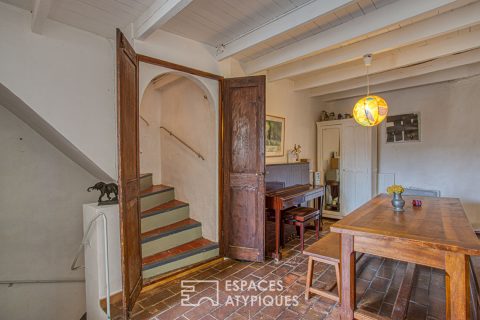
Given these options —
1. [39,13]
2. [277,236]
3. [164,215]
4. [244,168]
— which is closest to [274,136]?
[244,168]

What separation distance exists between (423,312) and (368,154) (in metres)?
3.10

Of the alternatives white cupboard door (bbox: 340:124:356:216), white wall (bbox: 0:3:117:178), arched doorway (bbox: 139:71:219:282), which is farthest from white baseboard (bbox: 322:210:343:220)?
white wall (bbox: 0:3:117:178)

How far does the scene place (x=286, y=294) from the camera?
2416 millimetres

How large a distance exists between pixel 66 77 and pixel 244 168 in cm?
223

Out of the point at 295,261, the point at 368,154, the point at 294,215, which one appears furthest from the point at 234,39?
the point at 368,154

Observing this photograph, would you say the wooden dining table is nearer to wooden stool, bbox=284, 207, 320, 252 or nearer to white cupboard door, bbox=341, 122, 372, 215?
wooden stool, bbox=284, 207, 320, 252

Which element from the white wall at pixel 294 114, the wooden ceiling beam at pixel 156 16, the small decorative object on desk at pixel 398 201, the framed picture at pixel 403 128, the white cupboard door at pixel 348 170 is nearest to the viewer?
the wooden ceiling beam at pixel 156 16

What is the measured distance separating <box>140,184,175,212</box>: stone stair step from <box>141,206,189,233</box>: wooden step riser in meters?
0.30

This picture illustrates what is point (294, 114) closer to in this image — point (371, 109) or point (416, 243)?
point (371, 109)

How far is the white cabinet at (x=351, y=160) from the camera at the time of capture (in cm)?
471

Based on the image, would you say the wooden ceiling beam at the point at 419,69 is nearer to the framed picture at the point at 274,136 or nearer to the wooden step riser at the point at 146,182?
the framed picture at the point at 274,136

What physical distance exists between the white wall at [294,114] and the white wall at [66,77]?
2544mm

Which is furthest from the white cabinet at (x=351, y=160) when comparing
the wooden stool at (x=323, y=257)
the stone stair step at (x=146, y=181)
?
the stone stair step at (x=146, y=181)

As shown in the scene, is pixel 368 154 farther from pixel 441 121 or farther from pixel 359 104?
pixel 359 104
